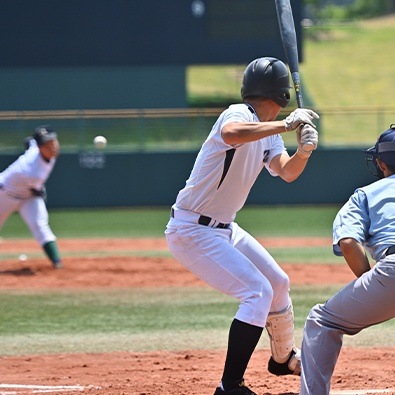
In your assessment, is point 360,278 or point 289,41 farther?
point 289,41

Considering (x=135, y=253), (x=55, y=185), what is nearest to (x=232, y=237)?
(x=135, y=253)

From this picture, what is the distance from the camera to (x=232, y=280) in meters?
5.48

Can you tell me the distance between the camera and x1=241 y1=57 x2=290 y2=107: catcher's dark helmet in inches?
221

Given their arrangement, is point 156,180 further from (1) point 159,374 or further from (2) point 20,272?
(1) point 159,374

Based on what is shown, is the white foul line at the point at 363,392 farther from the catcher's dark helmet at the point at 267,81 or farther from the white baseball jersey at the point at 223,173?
the catcher's dark helmet at the point at 267,81

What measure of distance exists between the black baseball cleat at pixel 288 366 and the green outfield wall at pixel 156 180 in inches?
661

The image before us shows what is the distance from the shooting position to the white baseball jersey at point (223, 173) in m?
5.47

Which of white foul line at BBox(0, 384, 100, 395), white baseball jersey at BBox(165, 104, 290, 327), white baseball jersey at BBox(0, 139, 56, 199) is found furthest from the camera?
white baseball jersey at BBox(0, 139, 56, 199)

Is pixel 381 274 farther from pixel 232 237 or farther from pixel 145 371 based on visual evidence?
pixel 145 371

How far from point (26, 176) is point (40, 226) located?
658 mm

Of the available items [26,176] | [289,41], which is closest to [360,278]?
[289,41]

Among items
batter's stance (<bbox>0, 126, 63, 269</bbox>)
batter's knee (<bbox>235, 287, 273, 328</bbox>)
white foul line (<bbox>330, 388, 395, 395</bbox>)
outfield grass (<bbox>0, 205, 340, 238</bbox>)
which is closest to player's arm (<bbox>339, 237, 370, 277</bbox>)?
batter's knee (<bbox>235, 287, 273, 328</bbox>)

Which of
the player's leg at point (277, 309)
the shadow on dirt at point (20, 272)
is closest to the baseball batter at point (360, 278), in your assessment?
the player's leg at point (277, 309)

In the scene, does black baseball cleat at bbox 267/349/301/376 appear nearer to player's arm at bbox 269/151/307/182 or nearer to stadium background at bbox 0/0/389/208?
player's arm at bbox 269/151/307/182
